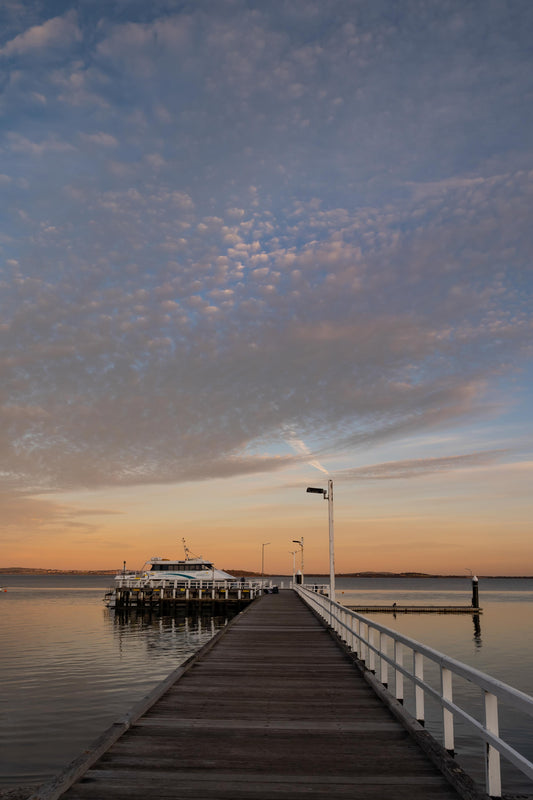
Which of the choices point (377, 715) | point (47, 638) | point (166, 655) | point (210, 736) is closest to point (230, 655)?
point (377, 715)

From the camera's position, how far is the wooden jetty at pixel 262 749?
5.88 metres

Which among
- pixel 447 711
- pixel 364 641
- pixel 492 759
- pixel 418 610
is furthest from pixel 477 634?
pixel 492 759

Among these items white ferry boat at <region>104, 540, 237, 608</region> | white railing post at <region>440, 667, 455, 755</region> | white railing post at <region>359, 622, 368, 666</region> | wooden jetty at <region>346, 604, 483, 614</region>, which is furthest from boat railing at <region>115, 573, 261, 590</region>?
white railing post at <region>440, 667, 455, 755</region>

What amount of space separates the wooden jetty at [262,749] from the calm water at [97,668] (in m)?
6.01

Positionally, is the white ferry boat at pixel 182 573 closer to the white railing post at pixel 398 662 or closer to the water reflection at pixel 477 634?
the water reflection at pixel 477 634

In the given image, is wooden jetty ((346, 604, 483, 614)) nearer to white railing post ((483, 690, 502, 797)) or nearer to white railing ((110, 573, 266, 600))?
white railing ((110, 573, 266, 600))

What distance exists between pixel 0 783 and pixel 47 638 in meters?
30.4

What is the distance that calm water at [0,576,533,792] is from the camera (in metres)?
16.2

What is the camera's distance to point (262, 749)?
7301 mm

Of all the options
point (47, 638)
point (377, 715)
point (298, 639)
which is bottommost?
point (47, 638)

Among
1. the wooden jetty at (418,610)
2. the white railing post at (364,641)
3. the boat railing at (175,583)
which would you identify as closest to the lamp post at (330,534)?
the white railing post at (364,641)

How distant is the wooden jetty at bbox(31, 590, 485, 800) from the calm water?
6.01m

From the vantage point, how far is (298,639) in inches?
770

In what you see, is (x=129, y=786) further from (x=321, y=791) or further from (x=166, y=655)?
(x=166, y=655)
